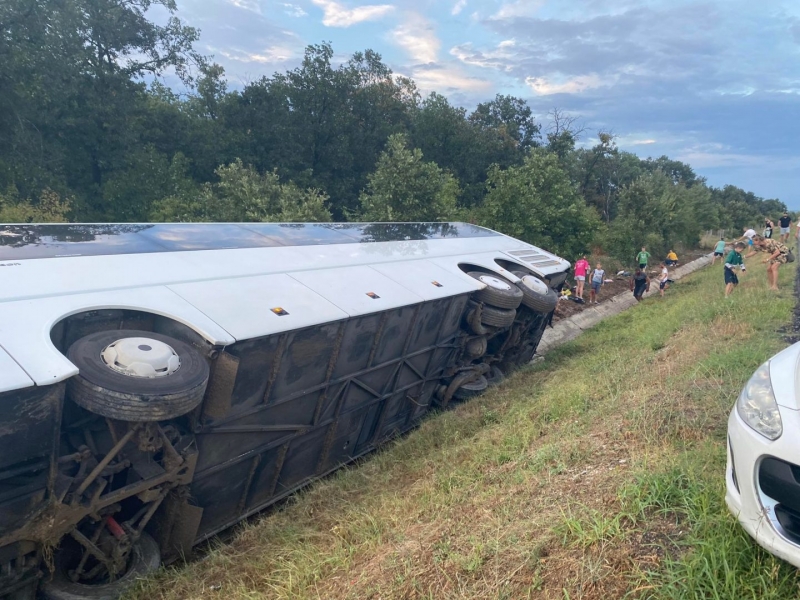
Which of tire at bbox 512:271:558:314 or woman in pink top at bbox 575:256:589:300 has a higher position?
tire at bbox 512:271:558:314

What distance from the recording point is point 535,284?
8625 millimetres

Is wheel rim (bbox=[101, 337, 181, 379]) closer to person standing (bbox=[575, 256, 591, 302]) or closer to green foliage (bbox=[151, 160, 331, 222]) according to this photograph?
green foliage (bbox=[151, 160, 331, 222])

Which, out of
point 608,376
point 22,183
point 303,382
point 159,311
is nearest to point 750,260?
point 608,376

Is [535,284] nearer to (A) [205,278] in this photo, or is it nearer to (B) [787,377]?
(A) [205,278]

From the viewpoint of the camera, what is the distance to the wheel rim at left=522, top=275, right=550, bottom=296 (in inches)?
335

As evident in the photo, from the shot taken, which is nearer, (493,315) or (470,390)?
(493,315)

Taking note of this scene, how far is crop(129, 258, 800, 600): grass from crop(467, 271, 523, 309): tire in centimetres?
144

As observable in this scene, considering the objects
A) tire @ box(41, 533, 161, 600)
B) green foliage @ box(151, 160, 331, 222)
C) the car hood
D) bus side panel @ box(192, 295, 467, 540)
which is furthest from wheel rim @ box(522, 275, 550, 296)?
green foliage @ box(151, 160, 331, 222)

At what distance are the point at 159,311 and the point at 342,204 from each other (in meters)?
23.8

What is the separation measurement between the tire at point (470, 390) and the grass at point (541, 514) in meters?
1.02

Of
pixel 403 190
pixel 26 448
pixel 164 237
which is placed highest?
pixel 403 190

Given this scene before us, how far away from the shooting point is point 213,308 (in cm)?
433

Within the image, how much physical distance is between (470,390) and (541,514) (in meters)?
4.45

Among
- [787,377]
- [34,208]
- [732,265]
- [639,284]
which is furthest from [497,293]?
[34,208]
